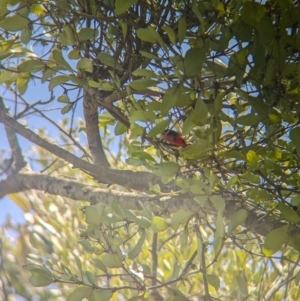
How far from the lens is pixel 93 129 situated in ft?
2.01

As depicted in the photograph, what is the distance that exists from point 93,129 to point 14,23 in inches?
8.0

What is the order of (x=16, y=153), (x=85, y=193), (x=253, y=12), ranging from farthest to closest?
(x=16, y=153)
(x=85, y=193)
(x=253, y=12)

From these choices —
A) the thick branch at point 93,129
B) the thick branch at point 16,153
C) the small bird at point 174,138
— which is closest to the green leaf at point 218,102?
the small bird at point 174,138

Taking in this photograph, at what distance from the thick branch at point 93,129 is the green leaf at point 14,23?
0.13m

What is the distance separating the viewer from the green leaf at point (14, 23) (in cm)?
44

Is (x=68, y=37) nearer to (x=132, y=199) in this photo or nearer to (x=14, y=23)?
(x=14, y=23)

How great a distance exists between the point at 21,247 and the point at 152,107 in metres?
0.84

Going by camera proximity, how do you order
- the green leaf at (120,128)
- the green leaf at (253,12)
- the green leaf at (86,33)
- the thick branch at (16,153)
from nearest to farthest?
the green leaf at (253,12) < the green leaf at (86,33) < the green leaf at (120,128) < the thick branch at (16,153)

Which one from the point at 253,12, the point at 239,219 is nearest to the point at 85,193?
the point at 239,219

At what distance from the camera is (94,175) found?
0.61 meters

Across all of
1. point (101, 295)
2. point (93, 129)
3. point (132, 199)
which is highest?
point (93, 129)

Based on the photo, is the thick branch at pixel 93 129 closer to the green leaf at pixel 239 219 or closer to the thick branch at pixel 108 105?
the thick branch at pixel 108 105

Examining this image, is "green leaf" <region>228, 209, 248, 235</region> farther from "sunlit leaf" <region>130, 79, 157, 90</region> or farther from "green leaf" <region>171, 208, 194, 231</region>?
"sunlit leaf" <region>130, 79, 157, 90</region>

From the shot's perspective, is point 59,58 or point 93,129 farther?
point 93,129
